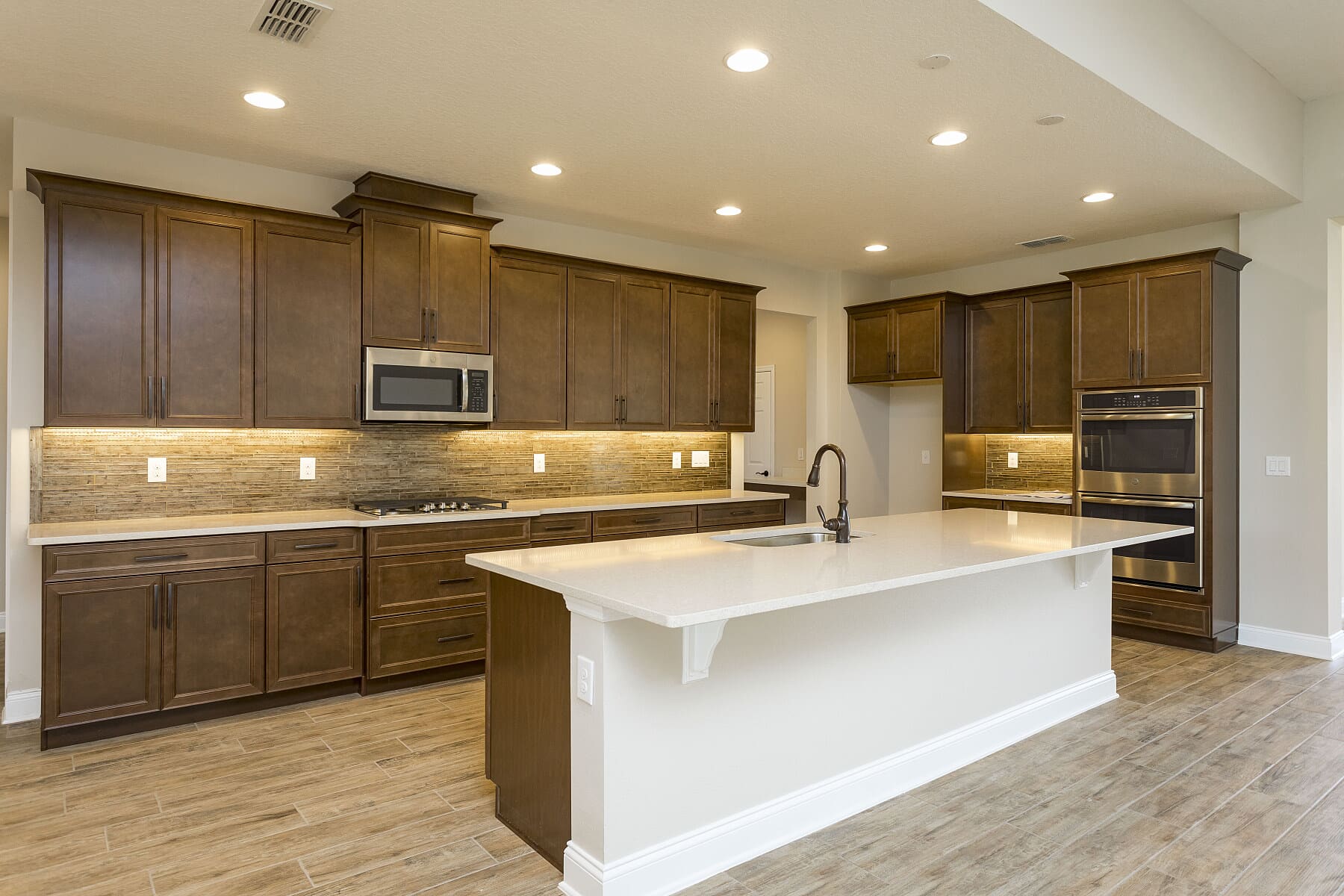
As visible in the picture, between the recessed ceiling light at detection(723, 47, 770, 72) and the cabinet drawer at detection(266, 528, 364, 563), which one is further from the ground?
the recessed ceiling light at detection(723, 47, 770, 72)

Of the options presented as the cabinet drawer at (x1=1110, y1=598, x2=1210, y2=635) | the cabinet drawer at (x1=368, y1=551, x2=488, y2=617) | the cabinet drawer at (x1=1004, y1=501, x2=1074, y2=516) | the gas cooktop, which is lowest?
the cabinet drawer at (x1=1110, y1=598, x2=1210, y2=635)

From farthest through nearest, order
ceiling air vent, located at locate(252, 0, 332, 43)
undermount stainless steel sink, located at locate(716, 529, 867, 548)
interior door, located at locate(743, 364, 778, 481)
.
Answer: interior door, located at locate(743, 364, 778, 481) < undermount stainless steel sink, located at locate(716, 529, 867, 548) < ceiling air vent, located at locate(252, 0, 332, 43)

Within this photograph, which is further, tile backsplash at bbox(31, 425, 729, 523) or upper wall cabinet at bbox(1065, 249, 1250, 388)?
upper wall cabinet at bbox(1065, 249, 1250, 388)

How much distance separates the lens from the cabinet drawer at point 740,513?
5.33 meters

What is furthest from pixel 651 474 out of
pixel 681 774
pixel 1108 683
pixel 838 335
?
A: pixel 681 774

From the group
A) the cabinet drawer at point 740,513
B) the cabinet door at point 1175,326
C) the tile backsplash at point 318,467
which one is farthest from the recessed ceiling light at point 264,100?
the cabinet door at point 1175,326

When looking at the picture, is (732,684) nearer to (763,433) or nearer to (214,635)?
(214,635)

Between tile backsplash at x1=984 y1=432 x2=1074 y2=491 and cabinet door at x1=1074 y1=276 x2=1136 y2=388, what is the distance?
76cm

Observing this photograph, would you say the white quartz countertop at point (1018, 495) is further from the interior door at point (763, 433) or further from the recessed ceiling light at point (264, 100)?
the recessed ceiling light at point (264, 100)

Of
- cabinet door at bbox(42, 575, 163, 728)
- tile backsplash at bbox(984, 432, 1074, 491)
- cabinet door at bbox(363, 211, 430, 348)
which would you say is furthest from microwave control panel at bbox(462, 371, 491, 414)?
tile backsplash at bbox(984, 432, 1074, 491)

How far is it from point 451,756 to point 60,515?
2.18 meters

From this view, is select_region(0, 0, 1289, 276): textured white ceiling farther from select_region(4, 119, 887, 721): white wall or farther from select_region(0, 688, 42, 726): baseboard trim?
select_region(0, 688, 42, 726): baseboard trim

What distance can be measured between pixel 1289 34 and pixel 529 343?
13.6 feet

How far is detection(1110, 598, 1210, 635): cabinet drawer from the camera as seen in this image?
4.83 m
